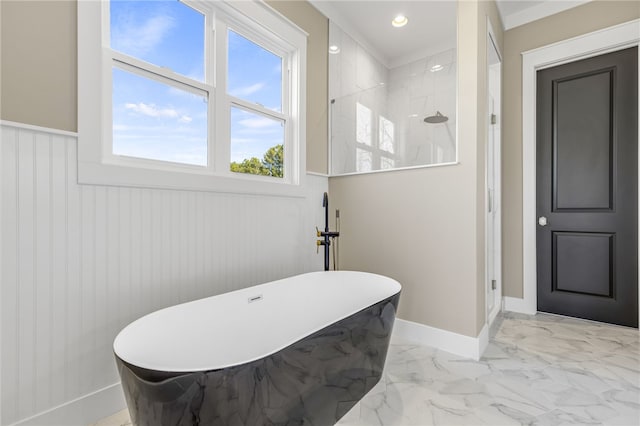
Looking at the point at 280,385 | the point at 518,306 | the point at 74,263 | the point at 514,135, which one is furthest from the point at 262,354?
the point at 514,135

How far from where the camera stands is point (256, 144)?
7.29 ft

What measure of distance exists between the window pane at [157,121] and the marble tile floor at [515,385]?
133 cm

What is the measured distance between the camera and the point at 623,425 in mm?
1367

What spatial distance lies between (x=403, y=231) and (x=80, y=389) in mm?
2084

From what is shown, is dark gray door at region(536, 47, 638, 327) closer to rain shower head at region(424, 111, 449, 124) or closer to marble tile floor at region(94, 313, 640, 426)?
marble tile floor at region(94, 313, 640, 426)

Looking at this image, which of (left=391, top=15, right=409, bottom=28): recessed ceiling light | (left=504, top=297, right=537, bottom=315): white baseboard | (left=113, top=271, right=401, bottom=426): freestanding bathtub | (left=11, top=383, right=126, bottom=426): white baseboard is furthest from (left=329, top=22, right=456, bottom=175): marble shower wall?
(left=11, top=383, right=126, bottom=426): white baseboard

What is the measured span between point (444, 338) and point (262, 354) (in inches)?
61.1

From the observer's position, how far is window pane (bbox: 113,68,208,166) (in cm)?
157

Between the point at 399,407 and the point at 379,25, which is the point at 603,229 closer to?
the point at 399,407

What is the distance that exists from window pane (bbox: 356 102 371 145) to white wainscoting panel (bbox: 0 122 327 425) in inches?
57.3

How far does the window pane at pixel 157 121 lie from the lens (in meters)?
1.57

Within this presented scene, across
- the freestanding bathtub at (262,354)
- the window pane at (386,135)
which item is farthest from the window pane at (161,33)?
the window pane at (386,135)

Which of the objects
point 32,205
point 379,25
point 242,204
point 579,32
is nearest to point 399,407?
point 242,204

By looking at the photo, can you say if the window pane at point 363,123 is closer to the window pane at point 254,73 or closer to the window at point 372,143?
the window at point 372,143
